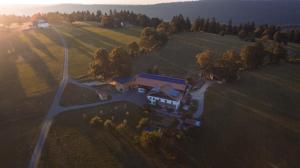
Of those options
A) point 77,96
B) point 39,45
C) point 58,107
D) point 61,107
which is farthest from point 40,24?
point 61,107

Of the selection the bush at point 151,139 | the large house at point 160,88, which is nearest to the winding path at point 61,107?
the large house at point 160,88

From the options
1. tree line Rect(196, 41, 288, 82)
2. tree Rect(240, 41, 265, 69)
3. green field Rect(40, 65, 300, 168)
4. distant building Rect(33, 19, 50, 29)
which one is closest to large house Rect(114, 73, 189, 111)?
green field Rect(40, 65, 300, 168)

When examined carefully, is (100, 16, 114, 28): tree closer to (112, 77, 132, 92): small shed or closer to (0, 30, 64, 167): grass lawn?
(0, 30, 64, 167): grass lawn

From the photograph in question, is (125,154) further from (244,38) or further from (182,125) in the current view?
(244,38)

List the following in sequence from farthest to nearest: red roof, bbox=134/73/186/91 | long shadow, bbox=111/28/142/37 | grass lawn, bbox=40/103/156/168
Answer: long shadow, bbox=111/28/142/37, red roof, bbox=134/73/186/91, grass lawn, bbox=40/103/156/168

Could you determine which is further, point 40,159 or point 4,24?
point 4,24

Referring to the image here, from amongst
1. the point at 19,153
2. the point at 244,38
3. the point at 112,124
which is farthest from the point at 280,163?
the point at 244,38

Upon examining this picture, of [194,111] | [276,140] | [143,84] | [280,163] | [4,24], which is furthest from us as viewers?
[4,24]
